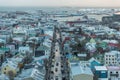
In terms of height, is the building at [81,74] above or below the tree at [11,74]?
above

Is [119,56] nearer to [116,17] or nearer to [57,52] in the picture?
[57,52]

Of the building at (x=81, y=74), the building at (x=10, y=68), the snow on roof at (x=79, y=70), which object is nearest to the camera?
the building at (x=81, y=74)

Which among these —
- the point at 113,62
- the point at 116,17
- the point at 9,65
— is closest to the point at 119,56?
the point at 113,62

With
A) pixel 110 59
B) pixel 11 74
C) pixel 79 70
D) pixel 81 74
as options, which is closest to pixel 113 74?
pixel 79 70

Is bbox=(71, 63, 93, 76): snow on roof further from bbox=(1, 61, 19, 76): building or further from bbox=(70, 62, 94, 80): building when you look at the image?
bbox=(1, 61, 19, 76): building

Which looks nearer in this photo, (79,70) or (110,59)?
(79,70)

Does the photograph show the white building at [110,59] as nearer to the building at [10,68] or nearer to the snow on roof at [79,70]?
the snow on roof at [79,70]

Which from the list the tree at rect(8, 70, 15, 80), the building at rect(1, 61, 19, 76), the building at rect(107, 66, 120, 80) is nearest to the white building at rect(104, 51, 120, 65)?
the building at rect(107, 66, 120, 80)

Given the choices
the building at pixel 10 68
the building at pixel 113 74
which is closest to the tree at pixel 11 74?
the building at pixel 10 68

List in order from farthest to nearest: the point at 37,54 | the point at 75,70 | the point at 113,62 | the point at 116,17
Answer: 1. the point at 116,17
2. the point at 37,54
3. the point at 113,62
4. the point at 75,70

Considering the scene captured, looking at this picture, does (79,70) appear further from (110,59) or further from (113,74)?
(110,59)

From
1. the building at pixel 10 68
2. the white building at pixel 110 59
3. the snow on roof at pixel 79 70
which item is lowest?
the white building at pixel 110 59
